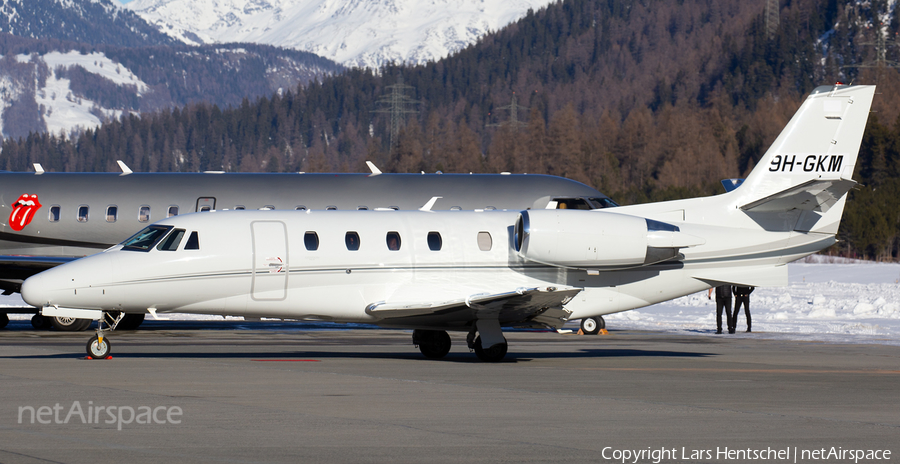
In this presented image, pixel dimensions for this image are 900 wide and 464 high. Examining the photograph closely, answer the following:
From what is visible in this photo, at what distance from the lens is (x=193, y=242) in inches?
719

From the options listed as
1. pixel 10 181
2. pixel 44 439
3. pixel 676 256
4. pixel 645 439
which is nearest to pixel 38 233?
pixel 10 181

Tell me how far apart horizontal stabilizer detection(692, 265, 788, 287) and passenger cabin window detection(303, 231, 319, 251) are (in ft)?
23.0

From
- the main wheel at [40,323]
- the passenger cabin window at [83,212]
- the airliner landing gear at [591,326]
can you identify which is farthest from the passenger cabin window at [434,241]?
the passenger cabin window at [83,212]

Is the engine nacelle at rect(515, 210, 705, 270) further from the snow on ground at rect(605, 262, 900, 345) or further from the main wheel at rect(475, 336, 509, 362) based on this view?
the snow on ground at rect(605, 262, 900, 345)

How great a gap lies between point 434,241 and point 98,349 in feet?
20.1

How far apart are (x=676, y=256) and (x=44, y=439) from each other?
1232cm

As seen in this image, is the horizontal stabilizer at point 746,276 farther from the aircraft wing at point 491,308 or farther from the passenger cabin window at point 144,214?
the passenger cabin window at point 144,214

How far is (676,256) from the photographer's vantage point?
19.4m

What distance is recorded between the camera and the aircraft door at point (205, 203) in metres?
29.2

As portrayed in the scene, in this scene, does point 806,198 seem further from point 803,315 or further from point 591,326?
point 803,315

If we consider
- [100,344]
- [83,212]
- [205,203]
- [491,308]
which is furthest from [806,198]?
[83,212]

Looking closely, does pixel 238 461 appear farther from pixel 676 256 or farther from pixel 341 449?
pixel 676 256

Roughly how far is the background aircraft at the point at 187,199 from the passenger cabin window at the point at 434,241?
1004cm

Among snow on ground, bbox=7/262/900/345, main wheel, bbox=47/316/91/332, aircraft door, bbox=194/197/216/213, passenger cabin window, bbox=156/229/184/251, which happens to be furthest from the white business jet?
aircraft door, bbox=194/197/216/213
